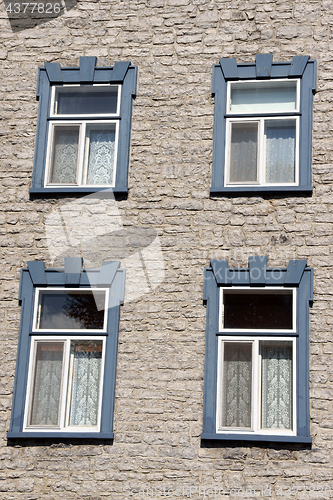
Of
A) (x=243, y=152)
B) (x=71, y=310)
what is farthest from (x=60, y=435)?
(x=243, y=152)

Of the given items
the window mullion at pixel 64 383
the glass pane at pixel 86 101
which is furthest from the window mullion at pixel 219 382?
the glass pane at pixel 86 101

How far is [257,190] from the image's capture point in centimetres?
1034

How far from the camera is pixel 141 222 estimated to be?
10.5 m

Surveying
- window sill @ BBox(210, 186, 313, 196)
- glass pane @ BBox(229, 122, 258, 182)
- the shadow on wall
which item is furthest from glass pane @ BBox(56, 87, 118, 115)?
window sill @ BBox(210, 186, 313, 196)

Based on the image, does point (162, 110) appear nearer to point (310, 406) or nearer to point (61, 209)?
point (61, 209)

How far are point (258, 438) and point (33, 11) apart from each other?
752 cm

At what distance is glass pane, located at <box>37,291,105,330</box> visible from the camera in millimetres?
10258

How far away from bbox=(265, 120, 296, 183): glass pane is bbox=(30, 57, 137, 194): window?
2.10m

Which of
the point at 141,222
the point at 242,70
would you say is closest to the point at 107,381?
the point at 141,222

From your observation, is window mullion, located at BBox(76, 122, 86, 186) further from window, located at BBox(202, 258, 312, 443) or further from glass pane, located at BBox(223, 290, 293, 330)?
glass pane, located at BBox(223, 290, 293, 330)

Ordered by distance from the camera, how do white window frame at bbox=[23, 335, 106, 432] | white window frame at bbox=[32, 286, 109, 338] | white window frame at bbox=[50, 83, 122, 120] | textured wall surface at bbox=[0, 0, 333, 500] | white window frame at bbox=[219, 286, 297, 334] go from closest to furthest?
textured wall surface at bbox=[0, 0, 333, 500]
white window frame at bbox=[23, 335, 106, 432]
white window frame at bbox=[219, 286, 297, 334]
white window frame at bbox=[32, 286, 109, 338]
white window frame at bbox=[50, 83, 122, 120]

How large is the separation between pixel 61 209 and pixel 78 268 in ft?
3.13

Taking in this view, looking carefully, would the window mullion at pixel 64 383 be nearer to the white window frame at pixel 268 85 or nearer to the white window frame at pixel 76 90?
the white window frame at pixel 76 90

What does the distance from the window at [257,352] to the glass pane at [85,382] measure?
1526mm
